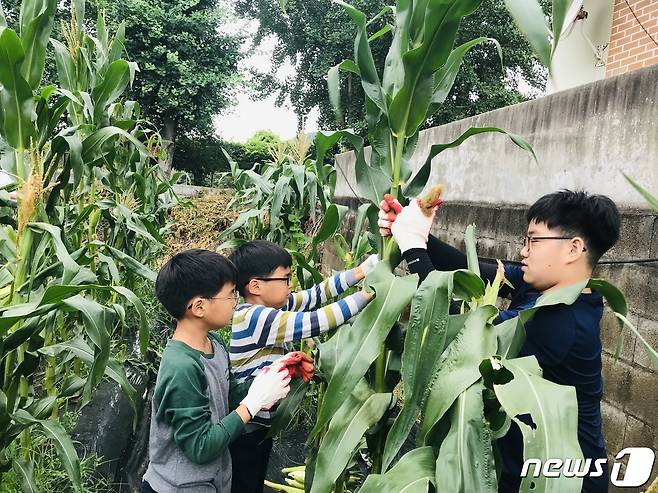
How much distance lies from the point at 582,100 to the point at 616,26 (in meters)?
3.32

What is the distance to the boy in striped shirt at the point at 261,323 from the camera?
5.44 ft

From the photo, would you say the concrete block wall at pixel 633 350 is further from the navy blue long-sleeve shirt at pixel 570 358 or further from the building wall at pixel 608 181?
the navy blue long-sleeve shirt at pixel 570 358

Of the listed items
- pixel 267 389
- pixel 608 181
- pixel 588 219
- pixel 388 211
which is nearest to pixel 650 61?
pixel 608 181

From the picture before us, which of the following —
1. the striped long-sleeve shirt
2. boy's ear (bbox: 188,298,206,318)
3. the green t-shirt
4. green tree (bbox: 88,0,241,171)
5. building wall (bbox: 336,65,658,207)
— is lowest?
the green t-shirt

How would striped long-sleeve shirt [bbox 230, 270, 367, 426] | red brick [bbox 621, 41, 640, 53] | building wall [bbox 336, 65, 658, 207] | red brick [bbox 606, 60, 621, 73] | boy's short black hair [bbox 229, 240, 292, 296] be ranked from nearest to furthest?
striped long-sleeve shirt [bbox 230, 270, 367, 426] → boy's short black hair [bbox 229, 240, 292, 296] → building wall [bbox 336, 65, 658, 207] → red brick [bbox 621, 41, 640, 53] → red brick [bbox 606, 60, 621, 73]

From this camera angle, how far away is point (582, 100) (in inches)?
95.3

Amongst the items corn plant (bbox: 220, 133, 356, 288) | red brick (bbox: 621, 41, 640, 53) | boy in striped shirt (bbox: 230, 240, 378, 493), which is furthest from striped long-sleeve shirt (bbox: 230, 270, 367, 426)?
red brick (bbox: 621, 41, 640, 53)

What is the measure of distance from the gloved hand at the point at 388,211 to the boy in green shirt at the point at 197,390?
0.49 m

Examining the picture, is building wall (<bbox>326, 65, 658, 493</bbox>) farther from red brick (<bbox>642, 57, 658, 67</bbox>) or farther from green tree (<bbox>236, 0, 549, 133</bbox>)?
green tree (<bbox>236, 0, 549, 133</bbox>)

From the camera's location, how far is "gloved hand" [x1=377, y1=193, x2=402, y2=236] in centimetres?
142

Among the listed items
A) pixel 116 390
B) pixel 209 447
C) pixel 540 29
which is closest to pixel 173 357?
pixel 209 447

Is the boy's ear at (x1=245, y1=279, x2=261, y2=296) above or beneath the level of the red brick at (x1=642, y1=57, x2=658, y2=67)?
beneath

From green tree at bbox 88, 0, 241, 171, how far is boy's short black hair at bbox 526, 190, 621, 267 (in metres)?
11.9

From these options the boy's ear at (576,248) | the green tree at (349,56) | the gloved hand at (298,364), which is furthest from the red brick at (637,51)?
the green tree at (349,56)
